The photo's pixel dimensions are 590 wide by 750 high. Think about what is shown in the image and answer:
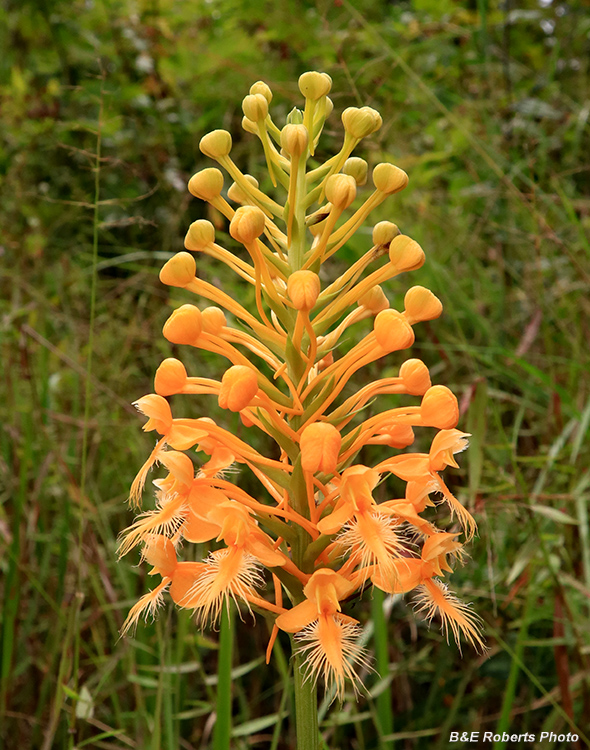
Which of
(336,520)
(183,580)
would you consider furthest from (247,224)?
(183,580)

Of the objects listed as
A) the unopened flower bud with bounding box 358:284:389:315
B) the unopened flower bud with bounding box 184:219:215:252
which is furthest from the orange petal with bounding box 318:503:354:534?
the unopened flower bud with bounding box 184:219:215:252

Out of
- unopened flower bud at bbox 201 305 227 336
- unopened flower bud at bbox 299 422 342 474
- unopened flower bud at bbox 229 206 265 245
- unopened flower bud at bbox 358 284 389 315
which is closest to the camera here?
unopened flower bud at bbox 299 422 342 474

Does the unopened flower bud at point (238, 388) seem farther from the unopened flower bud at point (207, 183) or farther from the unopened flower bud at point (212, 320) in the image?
the unopened flower bud at point (207, 183)

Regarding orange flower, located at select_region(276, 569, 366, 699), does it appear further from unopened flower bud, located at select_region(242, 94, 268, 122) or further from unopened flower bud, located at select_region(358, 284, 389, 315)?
unopened flower bud, located at select_region(242, 94, 268, 122)

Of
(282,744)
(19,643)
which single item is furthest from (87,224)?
(282,744)

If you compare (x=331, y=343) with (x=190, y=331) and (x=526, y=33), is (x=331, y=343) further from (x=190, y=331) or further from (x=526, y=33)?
(x=526, y=33)

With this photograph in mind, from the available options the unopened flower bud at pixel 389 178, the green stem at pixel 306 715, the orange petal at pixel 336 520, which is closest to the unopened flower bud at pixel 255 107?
the unopened flower bud at pixel 389 178
